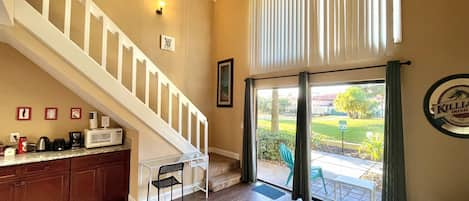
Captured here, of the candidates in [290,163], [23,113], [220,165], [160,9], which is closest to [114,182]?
[23,113]

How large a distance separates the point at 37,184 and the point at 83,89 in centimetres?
142

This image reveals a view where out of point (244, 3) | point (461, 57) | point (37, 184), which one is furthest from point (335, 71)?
point (37, 184)

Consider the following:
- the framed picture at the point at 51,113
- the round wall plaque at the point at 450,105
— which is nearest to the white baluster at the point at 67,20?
the framed picture at the point at 51,113

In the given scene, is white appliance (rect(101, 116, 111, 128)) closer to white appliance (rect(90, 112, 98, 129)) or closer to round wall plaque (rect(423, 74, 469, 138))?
white appliance (rect(90, 112, 98, 129))

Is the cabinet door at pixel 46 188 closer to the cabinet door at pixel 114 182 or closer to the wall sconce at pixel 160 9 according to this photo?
the cabinet door at pixel 114 182

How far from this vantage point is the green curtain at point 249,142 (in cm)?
436

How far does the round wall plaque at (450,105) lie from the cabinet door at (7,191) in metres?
5.09

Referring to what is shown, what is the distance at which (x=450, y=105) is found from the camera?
2.46m

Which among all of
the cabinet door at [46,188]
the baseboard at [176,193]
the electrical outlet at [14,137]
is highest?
the electrical outlet at [14,137]

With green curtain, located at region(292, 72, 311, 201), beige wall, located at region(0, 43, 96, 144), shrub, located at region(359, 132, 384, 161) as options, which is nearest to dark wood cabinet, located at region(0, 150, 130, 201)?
beige wall, located at region(0, 43, 96, 144)

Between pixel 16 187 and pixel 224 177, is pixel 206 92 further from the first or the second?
pixel 16 187

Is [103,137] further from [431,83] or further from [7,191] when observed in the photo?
[431,83]

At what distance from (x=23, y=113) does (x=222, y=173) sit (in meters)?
3.38

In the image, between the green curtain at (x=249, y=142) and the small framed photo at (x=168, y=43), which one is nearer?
the green curtain at (x=249, y=142)
